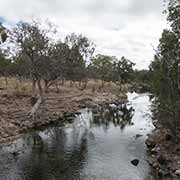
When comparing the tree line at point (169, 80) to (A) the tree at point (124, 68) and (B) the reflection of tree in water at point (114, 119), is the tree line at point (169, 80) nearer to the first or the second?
(B) the reflection of tree in water at point (114, 119)

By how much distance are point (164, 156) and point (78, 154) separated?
A: 8707 millimetres

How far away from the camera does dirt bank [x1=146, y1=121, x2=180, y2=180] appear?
24766mm

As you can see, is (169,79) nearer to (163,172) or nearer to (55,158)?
(163,172)

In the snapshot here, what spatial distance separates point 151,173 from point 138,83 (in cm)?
12494

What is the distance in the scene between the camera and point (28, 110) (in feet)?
171

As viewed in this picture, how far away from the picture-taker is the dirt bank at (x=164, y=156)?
2477cm

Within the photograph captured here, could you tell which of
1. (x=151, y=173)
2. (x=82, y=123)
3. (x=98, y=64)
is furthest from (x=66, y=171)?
(x=98, y=64)

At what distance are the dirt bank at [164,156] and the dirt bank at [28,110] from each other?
1781cm

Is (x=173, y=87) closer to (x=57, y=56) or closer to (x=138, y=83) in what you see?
(x=57, y=56)

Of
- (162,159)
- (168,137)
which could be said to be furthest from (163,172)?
(168,137)

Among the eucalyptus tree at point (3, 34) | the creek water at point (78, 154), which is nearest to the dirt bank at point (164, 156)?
the creek water at point (78, 154)

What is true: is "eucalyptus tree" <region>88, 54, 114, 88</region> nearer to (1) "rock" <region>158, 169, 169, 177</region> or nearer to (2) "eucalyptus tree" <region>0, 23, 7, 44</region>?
(2) "eucalyptus tree" <region>0, 23, 7, 44</region>

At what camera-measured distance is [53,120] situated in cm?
5066

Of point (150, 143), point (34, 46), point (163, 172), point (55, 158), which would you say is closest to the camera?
point (163, 172)
